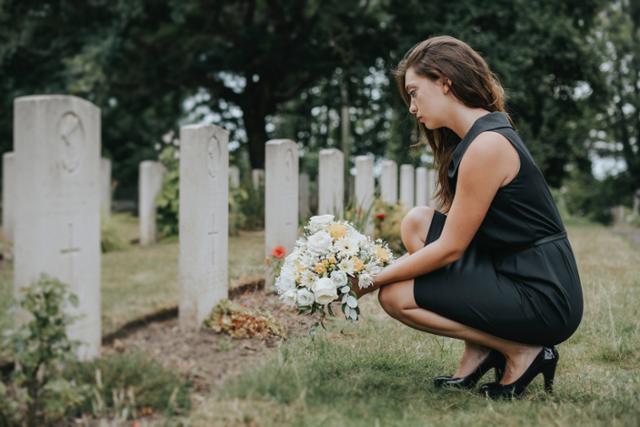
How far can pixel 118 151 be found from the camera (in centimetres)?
2753

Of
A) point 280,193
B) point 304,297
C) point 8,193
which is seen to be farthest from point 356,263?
point 8,193

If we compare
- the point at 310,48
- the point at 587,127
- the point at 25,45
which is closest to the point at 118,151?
the point at 25,45

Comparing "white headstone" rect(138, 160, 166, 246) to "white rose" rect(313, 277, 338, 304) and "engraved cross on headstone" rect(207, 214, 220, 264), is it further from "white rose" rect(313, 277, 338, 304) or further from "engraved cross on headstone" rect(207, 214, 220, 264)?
"white rose" rect(313, 277, 338, 304)

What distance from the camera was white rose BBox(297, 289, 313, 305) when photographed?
3.39 metres

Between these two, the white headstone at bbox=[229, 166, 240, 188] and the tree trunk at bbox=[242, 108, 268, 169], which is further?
the tree trunk at bbox=[242, 108, 268, 169]

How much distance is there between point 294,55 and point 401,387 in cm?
1570

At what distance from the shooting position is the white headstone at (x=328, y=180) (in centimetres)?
734

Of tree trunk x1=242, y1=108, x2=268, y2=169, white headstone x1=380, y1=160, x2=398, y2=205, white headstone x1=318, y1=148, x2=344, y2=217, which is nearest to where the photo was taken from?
white headstone x1=318, y1=148, x2=344, y2=217

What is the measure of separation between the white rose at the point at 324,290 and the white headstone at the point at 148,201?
27.4 feet

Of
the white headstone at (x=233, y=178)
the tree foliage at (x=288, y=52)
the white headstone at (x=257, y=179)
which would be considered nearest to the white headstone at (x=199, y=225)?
the white headstone at (x=233, y=178)

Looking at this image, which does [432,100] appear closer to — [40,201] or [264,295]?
[40,201]

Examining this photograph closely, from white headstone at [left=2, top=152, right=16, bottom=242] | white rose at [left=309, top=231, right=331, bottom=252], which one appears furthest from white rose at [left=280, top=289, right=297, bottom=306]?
white headstone at [left=2, top=152, right=16, bottom=242]

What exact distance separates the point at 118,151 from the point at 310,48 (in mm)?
12096

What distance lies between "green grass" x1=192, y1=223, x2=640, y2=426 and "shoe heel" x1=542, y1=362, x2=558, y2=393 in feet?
0.12
